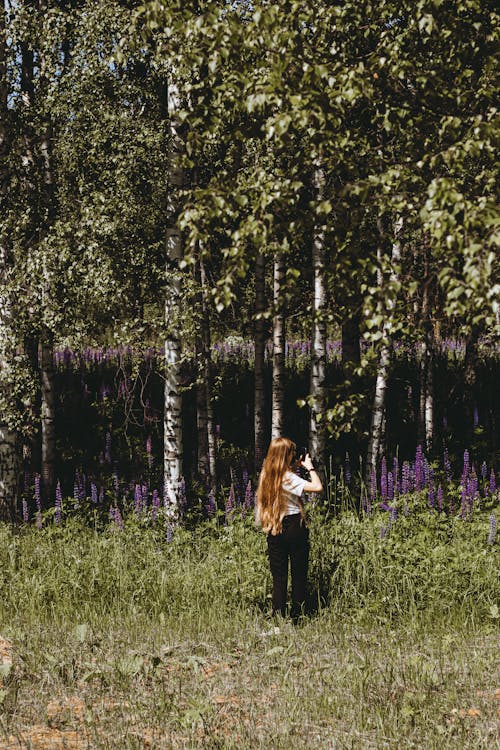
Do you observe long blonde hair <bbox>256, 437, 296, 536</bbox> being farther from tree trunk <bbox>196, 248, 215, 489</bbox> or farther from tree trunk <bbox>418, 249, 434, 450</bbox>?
tree trunk <bbox>418, 249, 434, 450</bbox>

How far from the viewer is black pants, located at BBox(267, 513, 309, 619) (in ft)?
25.5

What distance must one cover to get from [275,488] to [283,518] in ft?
1.06

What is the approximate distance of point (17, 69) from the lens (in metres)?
10.7

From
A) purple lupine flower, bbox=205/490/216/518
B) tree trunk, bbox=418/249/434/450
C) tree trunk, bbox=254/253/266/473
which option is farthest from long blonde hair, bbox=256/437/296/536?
tree trunk, bbox=418/249/434/450

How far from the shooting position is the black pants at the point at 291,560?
25.5 feet

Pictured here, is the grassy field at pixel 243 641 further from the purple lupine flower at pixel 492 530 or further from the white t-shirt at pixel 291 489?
the white t-shirt at pixel 291 489

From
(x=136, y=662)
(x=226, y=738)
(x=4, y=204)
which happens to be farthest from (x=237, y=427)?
(x=226, y=738)

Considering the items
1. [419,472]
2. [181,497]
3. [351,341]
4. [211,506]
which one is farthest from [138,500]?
[351,341]

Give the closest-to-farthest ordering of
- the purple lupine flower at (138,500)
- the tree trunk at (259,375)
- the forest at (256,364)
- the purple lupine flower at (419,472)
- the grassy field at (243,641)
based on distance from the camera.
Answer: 1. the grassy field at (243,641)
2. the forest at (256,364)
3. the purple lupine flower at (138,500)
4. the purple lupine flower at (419,472)
5. the tree trunk at (259,375)

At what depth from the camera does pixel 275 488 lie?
25.4ft

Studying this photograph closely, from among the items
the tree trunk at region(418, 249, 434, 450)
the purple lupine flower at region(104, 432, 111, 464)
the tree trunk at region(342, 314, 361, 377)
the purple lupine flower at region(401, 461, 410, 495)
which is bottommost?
the purple lupine flower at region(401, 461, 410, 495)

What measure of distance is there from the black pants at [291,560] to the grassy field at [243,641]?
0.26m

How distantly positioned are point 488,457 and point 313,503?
497 cm

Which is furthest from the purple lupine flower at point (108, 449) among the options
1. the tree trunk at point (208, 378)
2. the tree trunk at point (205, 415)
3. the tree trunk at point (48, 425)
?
the tree trunk at point (208, 378)
